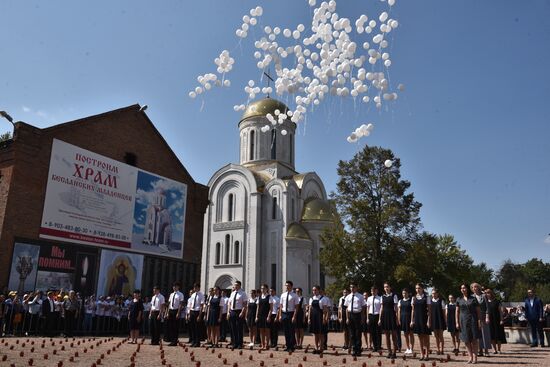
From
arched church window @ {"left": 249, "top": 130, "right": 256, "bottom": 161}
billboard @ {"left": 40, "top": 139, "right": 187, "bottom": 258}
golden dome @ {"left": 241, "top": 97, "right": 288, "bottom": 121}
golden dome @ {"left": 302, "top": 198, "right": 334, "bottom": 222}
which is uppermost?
golden dome @ {"left": 241, "top": 97, "right": 288, "bottom": 121}

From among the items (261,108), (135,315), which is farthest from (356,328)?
(261,108)

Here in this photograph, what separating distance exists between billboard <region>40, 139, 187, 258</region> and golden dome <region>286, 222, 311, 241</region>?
617 inches

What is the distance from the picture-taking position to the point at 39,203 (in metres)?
22.3

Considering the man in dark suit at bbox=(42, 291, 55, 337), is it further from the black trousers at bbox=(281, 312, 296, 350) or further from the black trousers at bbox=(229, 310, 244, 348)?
the black trousers at bbox=(281, 312, 296, 350)

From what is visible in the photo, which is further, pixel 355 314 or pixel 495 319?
pixel 495 319

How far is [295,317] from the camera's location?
1473 centimetres

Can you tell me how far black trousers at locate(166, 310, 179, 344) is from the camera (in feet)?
53.9

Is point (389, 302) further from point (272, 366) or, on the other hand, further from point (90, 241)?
point (90, 241)

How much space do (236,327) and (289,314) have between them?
6.06ft

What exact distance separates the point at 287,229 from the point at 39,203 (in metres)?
25.4

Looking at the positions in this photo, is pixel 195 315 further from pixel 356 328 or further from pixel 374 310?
pixel 374 310

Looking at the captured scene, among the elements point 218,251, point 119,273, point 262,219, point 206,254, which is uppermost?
point 262,219

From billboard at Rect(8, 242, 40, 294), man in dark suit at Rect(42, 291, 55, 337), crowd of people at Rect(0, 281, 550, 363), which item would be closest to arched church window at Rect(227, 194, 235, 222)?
crowd of people at Rect(0, 281, 550, 363)

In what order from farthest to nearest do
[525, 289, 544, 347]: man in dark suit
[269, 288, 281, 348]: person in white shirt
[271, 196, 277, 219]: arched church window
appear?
[271, 196, 277, 219]: arched church window, [525, 289, 544, 347]: man in dark suit, [269, 288, 281, 348]: person in white shirt
